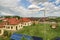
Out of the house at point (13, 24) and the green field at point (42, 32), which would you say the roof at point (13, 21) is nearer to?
the house at point (13, 24)

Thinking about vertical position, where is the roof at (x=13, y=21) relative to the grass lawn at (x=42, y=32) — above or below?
above

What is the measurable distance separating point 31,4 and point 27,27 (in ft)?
0.93

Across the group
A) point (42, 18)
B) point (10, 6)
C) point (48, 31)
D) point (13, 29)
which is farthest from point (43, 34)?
point (10, 6)

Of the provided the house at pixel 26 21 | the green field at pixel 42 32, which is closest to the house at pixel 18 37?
the green field at pixel 42 32

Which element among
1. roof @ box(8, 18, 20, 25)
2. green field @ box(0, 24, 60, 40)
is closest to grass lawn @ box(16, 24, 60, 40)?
green field @ box(0, 24, 60, 40)

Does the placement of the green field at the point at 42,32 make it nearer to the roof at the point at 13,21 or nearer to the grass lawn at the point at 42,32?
the grass lawn at the point at 42,32

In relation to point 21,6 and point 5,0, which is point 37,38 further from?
point 5,0

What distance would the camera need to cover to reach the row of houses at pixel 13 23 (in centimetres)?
203

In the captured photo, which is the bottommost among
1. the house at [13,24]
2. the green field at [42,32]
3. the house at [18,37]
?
the house at [18,37]

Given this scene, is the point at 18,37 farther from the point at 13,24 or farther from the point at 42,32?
the point at 42,32

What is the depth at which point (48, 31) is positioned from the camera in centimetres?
203

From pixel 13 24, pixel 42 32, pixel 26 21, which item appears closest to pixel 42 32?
pixel 42 32

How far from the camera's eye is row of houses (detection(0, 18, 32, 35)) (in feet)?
6.64

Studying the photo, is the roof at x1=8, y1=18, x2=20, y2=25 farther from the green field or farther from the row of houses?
the green field
